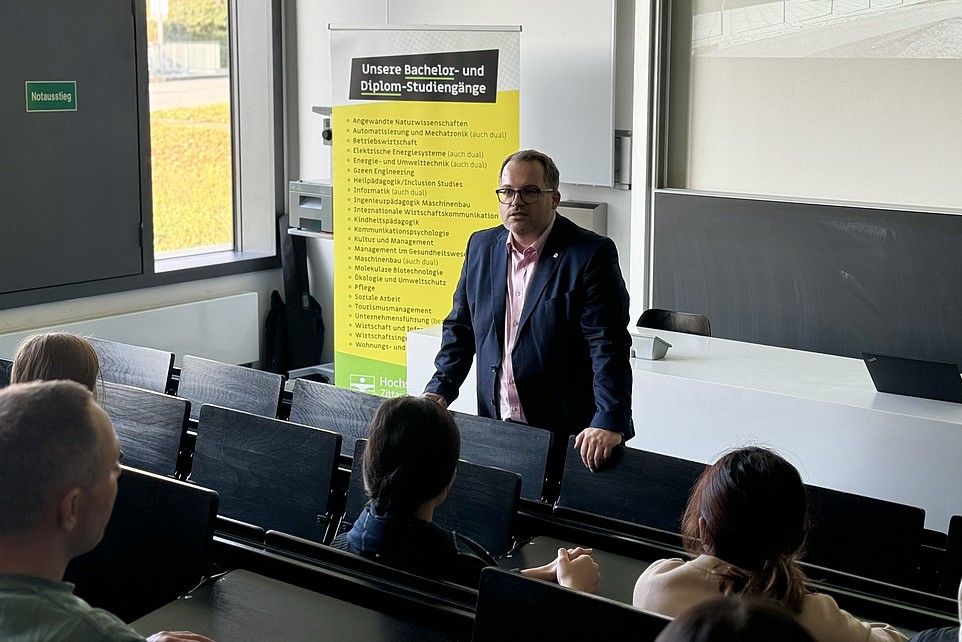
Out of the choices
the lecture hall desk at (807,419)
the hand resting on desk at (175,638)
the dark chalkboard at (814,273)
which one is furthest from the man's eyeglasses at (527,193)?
the dark chalkboard at (814,273)

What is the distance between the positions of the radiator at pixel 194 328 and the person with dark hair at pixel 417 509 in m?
4.48

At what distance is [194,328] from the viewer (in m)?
7.12

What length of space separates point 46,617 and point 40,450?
228mm

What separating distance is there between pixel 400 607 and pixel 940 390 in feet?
8.23

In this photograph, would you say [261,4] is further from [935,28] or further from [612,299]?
[612,299]

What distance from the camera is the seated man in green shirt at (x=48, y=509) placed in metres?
1.45

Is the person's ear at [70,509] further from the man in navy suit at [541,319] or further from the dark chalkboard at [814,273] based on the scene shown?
the dark chalkboard at [814,273]

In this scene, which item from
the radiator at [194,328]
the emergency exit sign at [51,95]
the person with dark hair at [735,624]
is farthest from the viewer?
the radiator at [194,328]

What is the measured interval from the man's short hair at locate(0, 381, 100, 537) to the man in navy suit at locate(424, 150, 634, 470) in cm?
193

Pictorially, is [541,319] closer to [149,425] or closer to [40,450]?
[149,425]

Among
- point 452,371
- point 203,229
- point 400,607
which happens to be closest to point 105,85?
point 203,229

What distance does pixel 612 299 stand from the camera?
3441mm

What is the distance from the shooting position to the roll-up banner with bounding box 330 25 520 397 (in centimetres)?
589

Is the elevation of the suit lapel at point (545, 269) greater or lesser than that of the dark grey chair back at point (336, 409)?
greater
